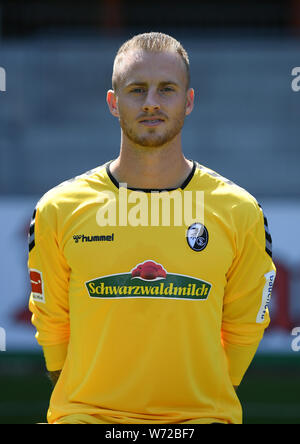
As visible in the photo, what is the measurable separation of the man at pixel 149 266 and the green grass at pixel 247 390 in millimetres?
3273

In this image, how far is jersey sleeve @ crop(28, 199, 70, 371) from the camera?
112 inches

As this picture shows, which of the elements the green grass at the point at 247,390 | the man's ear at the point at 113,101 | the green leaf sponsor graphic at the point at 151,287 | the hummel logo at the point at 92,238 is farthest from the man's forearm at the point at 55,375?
the green grass at the point at 247,390

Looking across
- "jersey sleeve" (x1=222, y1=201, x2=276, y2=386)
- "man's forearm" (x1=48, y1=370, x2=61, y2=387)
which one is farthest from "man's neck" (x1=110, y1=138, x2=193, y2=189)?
"man's forearm" (x1=48, y1=370, x2=61, y2=387)

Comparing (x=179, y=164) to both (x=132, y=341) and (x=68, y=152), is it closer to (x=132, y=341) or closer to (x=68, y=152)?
(x=132, y=341)

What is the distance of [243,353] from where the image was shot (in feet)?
9.84

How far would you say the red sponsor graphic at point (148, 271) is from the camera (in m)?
2.72

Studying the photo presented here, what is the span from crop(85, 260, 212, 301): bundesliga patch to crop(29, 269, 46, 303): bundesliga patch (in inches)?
11.4

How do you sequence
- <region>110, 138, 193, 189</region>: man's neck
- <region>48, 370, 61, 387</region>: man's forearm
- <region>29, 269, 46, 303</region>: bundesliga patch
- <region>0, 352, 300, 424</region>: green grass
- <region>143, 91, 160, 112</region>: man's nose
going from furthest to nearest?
<region>0, 352, 300, 424</region>: green grass < <region>48, 370, 61, 387</region>: man's forearm < <region>29, 269, 46, 303</region>: bundesliga patch < <region>110, 138, 193, 189</region>: man's neck < <region>143, 91, 160, 112</region>: man's nose

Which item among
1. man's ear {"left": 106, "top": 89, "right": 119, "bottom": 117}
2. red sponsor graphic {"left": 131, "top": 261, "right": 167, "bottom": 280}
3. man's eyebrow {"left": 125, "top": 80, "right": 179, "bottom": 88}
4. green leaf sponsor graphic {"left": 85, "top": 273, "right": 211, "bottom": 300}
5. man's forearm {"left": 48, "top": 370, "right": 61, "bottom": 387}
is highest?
man's eyebrow {"left": 125, "top": 80, "right": 179, "bottom": 88}

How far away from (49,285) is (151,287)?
421mm

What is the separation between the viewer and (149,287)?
8.91 ft

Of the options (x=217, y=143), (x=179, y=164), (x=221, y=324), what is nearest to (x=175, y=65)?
(x=179, y=164)

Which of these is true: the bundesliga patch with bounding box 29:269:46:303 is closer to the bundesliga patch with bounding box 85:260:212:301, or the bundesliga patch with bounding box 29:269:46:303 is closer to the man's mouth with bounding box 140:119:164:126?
the bundesliga patch with bounding box 85:260:212:301

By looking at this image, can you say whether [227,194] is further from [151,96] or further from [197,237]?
[151,96]
